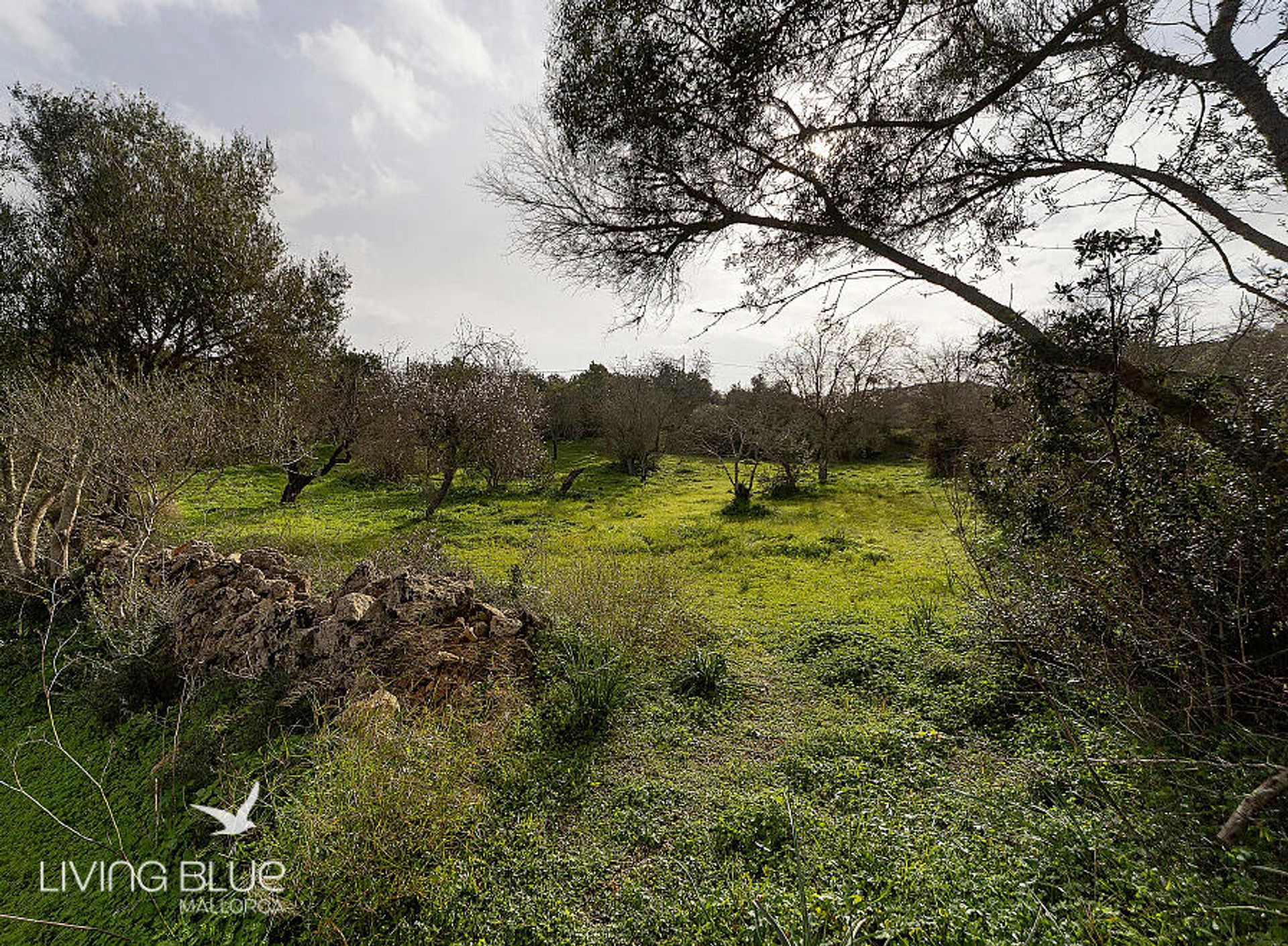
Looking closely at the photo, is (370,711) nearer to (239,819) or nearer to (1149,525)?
(239,819)

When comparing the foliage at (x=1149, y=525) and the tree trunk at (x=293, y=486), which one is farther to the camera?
the tree trunk at (x=293, y=486)

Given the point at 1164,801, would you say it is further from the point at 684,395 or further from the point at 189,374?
the point at 684,395

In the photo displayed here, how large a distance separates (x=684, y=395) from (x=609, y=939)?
34586mm

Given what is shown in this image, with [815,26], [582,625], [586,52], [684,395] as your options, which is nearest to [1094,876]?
[582,625]

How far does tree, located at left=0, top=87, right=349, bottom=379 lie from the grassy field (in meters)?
7.52

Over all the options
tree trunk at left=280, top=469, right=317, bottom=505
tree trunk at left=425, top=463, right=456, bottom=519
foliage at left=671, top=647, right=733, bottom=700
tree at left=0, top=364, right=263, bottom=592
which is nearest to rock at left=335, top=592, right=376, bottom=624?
tree at left=0, top=364, right=263, bottom=592

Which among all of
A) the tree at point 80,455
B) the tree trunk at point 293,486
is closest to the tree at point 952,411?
the tree at point 80,455

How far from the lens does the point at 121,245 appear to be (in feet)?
31.9

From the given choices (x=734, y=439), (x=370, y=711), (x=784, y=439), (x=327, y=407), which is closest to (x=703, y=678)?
(x=370, y=711)

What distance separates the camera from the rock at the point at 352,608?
4.95 meters

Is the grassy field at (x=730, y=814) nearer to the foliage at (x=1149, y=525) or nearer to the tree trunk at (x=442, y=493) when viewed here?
the foliage at (x=1149, y=525)

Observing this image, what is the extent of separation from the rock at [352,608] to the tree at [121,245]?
30.5ft

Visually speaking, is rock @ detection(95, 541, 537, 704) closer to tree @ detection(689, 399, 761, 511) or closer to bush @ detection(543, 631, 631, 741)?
bush @ detection(543, 631, 631, 741)

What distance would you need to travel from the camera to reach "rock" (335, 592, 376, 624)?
4.95 metres
